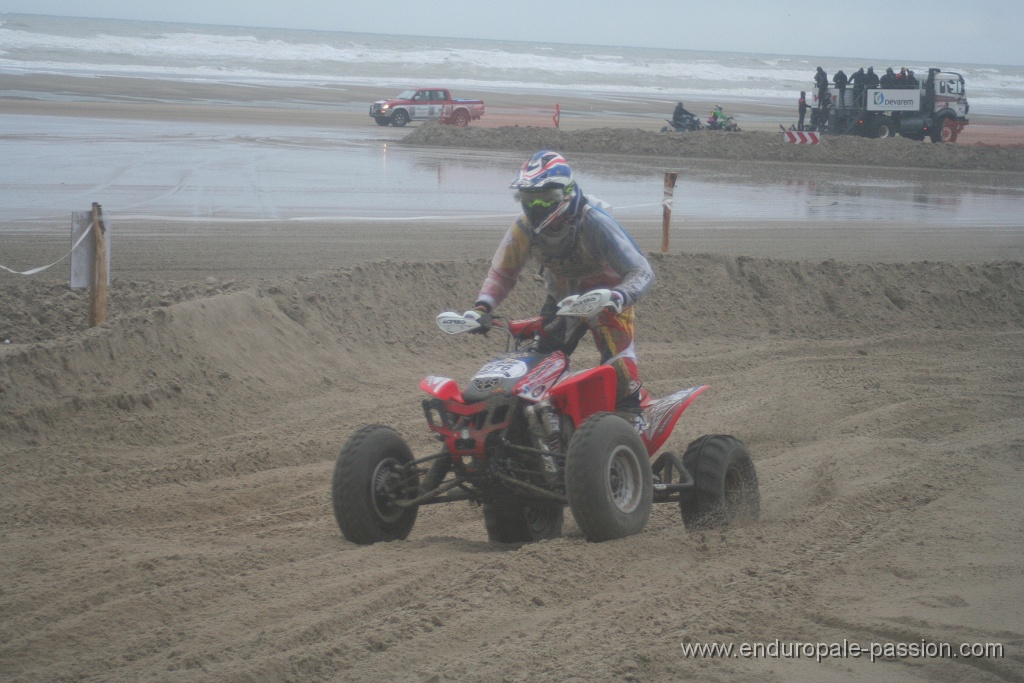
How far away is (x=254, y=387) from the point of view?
8.75 meters

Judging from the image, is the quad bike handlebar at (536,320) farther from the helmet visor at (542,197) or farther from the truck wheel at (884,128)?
the truck wheel at (884,128)

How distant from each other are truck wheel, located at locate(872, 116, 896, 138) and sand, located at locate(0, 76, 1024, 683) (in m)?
23.3

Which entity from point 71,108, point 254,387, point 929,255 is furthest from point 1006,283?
point 71,108

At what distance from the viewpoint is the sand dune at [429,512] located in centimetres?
396

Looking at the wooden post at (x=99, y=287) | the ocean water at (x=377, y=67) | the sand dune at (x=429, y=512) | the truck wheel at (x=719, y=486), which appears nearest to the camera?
the sand dune at (x=429, y=512)

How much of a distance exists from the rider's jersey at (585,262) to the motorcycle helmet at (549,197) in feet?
0.31

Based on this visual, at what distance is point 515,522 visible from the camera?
5484mm

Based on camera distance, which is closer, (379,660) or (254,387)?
(379,660)

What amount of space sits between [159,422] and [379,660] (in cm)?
467

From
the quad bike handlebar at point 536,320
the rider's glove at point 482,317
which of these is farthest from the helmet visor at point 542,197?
the rider's glove at point 482,317

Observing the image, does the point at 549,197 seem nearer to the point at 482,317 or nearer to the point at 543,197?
the point at 543,197

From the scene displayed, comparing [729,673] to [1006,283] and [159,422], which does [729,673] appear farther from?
[1006,283]

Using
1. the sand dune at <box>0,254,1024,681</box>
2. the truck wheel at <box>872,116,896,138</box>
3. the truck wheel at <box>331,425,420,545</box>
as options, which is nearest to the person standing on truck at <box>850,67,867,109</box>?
the truck wheel at <box>872,116,896,138</box>

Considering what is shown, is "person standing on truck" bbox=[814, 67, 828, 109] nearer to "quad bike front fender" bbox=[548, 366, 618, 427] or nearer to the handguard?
"quad bike front fender" bbox=[548, 366, 618, 427]
